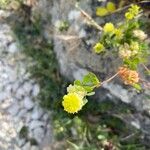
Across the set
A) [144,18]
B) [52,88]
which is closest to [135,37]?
[144,18]

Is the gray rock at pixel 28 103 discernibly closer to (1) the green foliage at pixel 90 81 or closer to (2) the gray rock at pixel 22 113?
(2) the gray rock at pixel 22 113

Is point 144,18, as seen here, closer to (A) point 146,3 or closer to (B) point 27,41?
(A) point 146,3

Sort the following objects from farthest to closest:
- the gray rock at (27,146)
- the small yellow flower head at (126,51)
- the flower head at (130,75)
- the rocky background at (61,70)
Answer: the gray rock at (27,146), the rocky background at (61,70), the small yellow flower head at (126,51), the flower head at (130,75)

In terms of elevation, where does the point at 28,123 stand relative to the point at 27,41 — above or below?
below

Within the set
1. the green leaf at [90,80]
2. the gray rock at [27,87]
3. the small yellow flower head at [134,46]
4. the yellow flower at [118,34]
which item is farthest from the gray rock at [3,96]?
the green leaf at [90,80]

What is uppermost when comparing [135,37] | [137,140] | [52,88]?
[135,37]

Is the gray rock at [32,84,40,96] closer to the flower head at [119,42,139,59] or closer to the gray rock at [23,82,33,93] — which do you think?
the gray rock at [23,82,33,93]

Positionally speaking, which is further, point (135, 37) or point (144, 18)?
point (144, 18)

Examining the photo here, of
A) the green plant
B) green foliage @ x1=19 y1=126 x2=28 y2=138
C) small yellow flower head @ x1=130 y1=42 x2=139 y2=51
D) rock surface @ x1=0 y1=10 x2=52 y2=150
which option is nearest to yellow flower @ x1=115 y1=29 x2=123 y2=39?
the green plant

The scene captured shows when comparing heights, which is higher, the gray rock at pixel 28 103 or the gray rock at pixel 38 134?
the gray rock at pixel 28 103

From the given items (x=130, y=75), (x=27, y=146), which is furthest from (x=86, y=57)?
(x=130, y=75)

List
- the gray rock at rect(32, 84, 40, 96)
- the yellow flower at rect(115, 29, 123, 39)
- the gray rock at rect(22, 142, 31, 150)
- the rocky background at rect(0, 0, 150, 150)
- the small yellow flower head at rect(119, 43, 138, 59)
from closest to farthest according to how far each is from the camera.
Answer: the small yellow flower head at rect(119, 43, 138, 59)
the yellow flower at rect(115, 29, 123, 39)
the rocky background at rect(0, 0, 150, 150)
the gray rock at rect(22, 142, 31, 150)
the gray rock at rect(32, 84, 40, 96)
